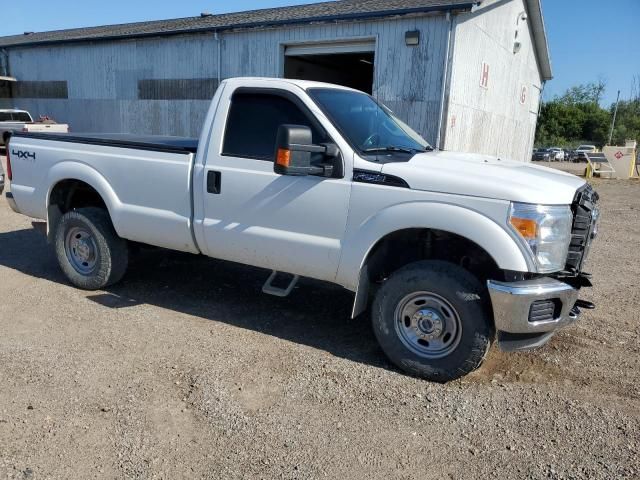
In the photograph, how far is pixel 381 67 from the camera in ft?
46.7

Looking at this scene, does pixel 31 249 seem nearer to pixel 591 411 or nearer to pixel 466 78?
pixel 591 411

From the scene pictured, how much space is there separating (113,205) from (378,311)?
111 inches

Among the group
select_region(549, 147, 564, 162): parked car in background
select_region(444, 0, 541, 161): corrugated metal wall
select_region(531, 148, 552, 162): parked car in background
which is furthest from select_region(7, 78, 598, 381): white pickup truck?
select_region(549, 147, 564, 162): parked car in background

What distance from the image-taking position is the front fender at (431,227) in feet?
11.2

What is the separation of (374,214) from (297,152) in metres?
0.71

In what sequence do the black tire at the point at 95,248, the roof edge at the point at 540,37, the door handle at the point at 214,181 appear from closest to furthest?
the door handle at the point at 214,181, the black tire at the point at 95,248, the roof edge at the point at 540,37

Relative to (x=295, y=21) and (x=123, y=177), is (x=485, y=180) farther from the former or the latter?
(x=295, y=21)

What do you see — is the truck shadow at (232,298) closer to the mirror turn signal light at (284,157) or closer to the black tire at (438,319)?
the black tire at (438,319)

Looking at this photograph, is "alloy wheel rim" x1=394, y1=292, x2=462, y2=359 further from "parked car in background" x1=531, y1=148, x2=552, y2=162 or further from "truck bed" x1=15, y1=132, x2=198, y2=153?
"parked car in background" x1=531, y1=148, x2=552, y2=162

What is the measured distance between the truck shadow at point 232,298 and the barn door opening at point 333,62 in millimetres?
10282

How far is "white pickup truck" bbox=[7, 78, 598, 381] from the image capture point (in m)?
3.47

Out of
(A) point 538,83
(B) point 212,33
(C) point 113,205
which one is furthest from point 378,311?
(A) point 538,83

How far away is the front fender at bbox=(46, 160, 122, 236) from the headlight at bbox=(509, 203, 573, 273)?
3.61 metres

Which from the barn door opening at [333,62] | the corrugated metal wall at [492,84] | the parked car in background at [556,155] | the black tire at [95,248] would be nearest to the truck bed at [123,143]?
the black tire at [95,248]
